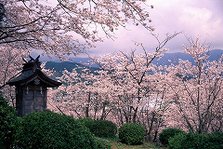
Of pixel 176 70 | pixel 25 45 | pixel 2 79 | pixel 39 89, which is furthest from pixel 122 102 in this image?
pixel 25 45

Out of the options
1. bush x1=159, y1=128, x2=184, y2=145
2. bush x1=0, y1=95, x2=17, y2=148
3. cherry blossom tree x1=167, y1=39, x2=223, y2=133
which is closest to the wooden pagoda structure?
bush x1=0, y1=95, x2=17, y2=148

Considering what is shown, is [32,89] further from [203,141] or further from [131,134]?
[203,141]

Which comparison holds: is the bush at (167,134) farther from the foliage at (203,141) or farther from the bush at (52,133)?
the bush at (52,133)

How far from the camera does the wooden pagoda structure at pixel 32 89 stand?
47.2 feet

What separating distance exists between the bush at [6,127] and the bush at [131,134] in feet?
37.5

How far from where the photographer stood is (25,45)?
12.8 metres

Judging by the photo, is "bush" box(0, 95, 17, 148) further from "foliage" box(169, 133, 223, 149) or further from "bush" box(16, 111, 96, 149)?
"foliage" box(169, 133, 223, 149)

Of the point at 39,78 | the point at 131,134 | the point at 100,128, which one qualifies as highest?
the point at 39,78

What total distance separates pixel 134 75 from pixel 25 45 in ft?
44.9

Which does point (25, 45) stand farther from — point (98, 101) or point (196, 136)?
point (98, 101)

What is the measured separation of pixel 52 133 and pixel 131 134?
40.6 ft

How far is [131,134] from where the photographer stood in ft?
63.6

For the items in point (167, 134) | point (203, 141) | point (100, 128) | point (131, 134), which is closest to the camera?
point (203, 141)

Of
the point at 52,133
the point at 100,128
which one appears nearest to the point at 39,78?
the point at 100,128
